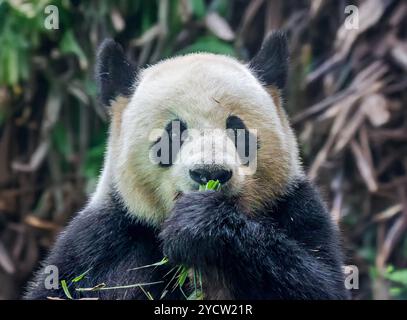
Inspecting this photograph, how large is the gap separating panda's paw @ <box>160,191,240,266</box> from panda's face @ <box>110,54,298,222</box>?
0.09 m

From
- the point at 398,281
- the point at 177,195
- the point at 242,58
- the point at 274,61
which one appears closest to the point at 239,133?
the point at 177,195

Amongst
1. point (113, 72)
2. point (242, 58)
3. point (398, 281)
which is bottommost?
point (398, 281)

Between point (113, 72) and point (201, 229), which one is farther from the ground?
point (113, 72)

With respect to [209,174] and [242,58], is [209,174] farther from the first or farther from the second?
[242,58]

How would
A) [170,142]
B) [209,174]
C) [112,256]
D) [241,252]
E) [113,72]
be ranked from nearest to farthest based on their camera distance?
[209,174] < [241,252] < [170,142] < [112,256] < [113,72]

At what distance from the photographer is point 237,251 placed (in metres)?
3.60

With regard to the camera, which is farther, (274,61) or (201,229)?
(274,61)

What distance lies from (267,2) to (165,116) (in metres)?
4.03

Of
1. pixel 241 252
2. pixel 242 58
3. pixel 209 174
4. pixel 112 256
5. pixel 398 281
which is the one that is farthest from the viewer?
pixel 242 58

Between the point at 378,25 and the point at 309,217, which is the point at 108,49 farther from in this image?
the point at 378,25

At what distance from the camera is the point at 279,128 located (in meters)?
4.09

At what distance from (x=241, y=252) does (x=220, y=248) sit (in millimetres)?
101

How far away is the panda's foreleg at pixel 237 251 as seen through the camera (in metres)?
3.58

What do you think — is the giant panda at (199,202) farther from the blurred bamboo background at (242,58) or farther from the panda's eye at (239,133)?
the blurred bamboo background at (242,58)
